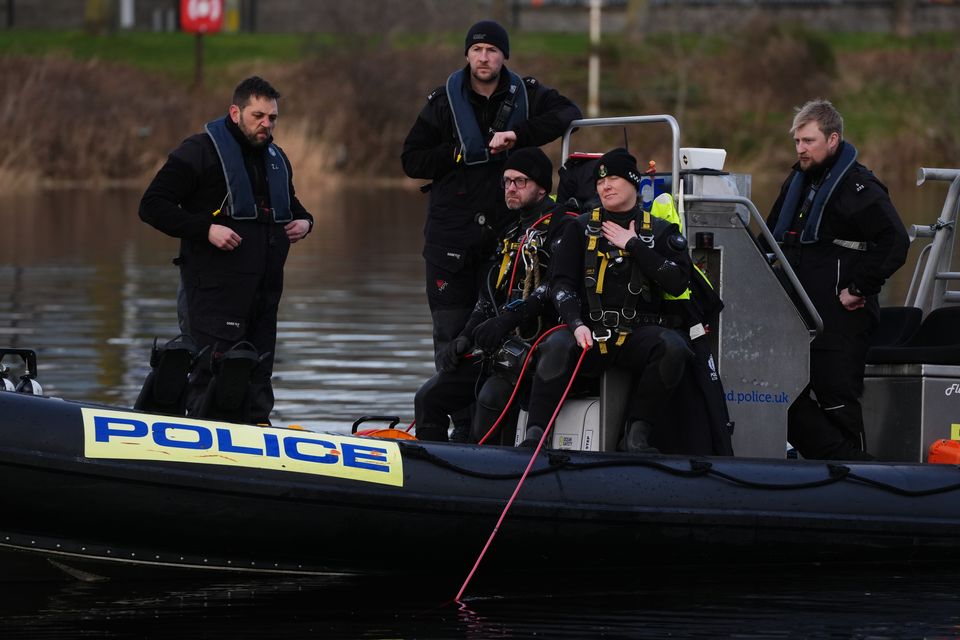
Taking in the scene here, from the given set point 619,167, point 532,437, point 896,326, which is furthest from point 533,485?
point 896,326

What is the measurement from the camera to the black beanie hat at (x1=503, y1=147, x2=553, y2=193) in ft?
24.6

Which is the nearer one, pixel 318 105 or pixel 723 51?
pixel 318 105

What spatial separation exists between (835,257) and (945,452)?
0.89 meters

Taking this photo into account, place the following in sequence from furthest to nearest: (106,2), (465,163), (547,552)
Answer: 1. (106,2)
2. (465,163)
3. (547,552)

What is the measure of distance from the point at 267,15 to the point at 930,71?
1805 centimetres

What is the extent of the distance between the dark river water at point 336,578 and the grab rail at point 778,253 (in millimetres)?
988

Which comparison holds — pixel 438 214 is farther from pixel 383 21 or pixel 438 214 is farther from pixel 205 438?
pixel 383 21

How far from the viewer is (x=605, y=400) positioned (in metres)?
7.27

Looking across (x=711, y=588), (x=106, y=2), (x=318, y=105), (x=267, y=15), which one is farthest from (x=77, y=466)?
(x=267, y=15)

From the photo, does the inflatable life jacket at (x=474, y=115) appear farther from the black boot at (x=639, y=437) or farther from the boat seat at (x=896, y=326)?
the boat seat at (x=896, y=326)

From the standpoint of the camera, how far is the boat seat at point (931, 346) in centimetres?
771

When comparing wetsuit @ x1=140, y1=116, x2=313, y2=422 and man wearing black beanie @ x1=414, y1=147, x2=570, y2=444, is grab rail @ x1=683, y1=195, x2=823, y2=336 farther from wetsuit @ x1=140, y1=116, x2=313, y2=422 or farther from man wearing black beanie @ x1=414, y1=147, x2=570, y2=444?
wetsuit @ x1=140, y1=116, x2=313, y2=422

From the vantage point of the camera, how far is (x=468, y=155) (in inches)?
319

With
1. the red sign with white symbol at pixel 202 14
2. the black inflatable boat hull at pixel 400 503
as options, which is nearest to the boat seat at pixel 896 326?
the black inflatable boat hull at pixel 400 503
